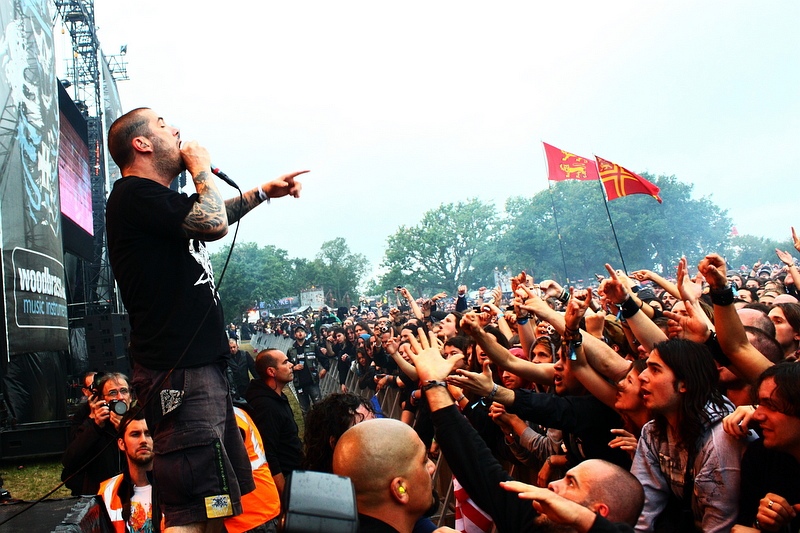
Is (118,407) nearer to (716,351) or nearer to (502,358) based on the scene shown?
(502,358)

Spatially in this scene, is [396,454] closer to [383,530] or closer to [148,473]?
[383,530]

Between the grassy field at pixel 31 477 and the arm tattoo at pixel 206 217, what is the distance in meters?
6.43

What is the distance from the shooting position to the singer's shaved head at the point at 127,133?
9.81 ft

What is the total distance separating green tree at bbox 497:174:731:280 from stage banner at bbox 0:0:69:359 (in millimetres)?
57673

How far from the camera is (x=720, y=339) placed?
3.55 m

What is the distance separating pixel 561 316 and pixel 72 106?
1885cm

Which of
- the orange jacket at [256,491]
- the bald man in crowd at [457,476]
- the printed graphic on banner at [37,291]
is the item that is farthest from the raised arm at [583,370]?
the printed graphic on banner at [37,291]

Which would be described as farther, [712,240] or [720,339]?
[712,240]

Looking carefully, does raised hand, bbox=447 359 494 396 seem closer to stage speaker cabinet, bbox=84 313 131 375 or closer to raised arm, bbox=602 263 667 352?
raised arm, bbox=602 263 667 352

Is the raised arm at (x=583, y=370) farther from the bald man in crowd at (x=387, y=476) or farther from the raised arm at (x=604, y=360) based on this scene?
the bald man in crowd at (x=387, y=476)

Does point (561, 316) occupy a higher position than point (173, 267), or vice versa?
point (173, 267)

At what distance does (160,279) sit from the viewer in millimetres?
2832

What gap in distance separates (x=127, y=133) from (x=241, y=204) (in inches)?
24.0

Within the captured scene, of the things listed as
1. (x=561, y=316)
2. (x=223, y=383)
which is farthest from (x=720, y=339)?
(x=223, y=383)
